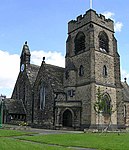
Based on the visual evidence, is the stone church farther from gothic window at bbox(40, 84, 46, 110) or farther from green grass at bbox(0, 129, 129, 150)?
green grass at bbox(0, 129, 129, 150)

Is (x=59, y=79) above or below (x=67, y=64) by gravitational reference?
below

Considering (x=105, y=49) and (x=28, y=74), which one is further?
(x=28, y=74)

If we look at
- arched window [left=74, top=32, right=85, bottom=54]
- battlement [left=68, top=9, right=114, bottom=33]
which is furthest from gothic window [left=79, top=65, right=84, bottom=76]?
battlement [left=68, top=9, right=114, bottom=33]

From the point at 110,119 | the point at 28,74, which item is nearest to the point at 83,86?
the point at 110,119

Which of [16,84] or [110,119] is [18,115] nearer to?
[16,84]

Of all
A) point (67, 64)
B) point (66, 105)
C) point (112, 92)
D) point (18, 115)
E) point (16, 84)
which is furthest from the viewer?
point (16, 84)

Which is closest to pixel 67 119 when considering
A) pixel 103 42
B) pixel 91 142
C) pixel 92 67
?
pixel 92 67

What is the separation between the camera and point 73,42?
51.3 m

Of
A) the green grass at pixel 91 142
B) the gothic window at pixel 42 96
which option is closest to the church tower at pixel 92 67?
the gothic window at pixel 42 96

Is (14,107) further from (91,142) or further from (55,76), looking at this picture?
(91,142)

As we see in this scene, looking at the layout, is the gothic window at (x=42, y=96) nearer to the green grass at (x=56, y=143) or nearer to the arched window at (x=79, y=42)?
the arched window at (x=79, y=42)

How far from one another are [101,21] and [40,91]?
61.0 ft

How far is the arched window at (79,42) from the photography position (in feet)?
159

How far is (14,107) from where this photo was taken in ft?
179
